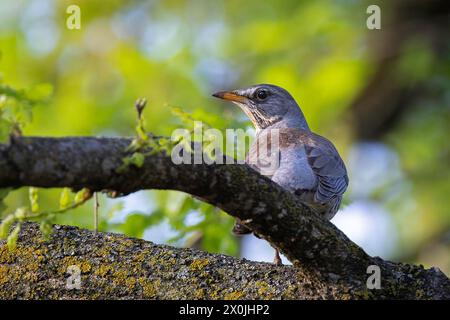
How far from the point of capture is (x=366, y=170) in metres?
14.0

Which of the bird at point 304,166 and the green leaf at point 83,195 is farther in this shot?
the bird at point 304,166

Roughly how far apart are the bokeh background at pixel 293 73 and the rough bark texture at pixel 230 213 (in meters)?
4.52

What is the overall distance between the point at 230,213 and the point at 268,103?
5.21 meters

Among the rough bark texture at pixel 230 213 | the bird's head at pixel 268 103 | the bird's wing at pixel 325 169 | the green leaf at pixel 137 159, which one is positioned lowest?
the rough bark texture at pixel 230 213

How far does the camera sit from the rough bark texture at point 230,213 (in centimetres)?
378

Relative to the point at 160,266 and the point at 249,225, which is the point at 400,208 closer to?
the point at 160,266

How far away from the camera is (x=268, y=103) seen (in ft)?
31.4

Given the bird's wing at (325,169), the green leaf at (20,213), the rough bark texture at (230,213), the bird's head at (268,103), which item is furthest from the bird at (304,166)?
the green leaf at (20,213)

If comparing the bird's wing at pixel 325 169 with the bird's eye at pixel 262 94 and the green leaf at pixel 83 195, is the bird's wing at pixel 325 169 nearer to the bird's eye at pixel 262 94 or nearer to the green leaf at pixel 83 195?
the bird's eye at pixel 262 94

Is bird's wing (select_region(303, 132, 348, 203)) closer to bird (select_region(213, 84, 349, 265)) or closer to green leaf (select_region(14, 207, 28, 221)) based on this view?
bird (select_region(213, 84, 349, 265))

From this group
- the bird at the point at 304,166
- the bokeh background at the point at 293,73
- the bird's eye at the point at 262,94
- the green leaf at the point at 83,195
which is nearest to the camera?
the green leaf at the point at 83,195

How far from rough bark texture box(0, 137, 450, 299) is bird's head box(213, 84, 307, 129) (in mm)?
3929

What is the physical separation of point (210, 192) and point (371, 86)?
10991 mm

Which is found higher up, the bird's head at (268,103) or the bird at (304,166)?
the bird's head at (268,103)
